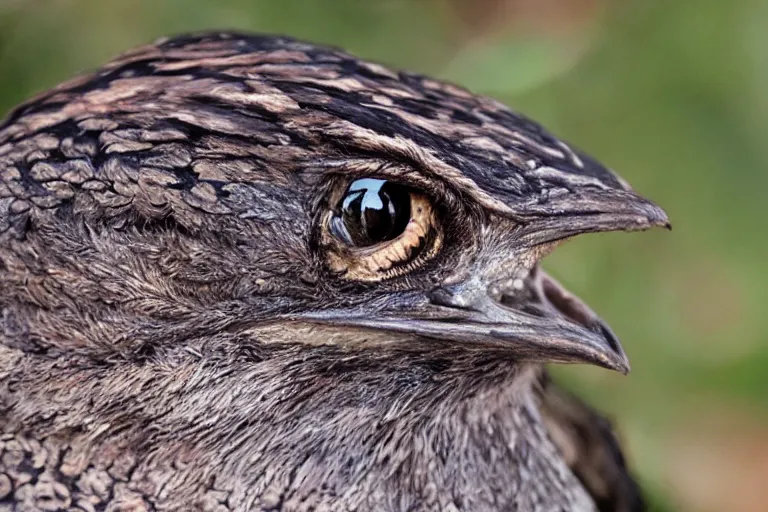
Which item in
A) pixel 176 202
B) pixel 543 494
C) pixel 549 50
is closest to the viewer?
Answer: pixel 176 202

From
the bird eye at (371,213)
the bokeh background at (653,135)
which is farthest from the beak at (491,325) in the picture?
the bokeh background at (653,135)

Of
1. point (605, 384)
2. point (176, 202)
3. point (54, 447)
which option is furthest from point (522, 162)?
point (605, 384)

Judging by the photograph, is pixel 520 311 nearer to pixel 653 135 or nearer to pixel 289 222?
pixel 289 222

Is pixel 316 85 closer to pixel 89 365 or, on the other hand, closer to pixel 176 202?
pixel 176 202

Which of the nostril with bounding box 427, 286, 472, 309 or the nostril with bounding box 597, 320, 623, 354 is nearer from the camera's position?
the nostril with bounding box 427, 286, 472, 309

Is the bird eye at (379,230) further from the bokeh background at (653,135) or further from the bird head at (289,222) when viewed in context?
→ the bokeh background at (653,135)

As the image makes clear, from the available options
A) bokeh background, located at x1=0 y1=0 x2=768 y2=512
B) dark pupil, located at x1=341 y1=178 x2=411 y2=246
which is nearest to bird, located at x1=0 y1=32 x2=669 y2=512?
dark pupil, located at x1=341 y1=178 x2=411 y2=246

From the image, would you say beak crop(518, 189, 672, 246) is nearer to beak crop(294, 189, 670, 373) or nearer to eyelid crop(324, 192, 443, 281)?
beak crop(294, 189, 670, 373)

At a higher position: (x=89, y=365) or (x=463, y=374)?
(x=89, y=365)
